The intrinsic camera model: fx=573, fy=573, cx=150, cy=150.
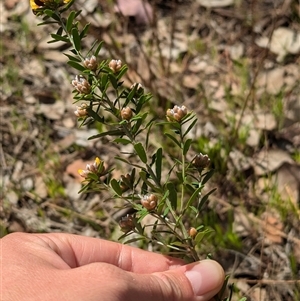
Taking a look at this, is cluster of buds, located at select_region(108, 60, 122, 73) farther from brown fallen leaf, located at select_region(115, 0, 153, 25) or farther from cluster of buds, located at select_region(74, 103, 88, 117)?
brown fallen leaf, located at select_region(115, 0, 153, 25)

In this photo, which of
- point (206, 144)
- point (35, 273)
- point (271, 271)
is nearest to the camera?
point (35, 273)

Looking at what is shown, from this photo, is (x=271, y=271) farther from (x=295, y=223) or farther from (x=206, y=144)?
(x=206, y=144)

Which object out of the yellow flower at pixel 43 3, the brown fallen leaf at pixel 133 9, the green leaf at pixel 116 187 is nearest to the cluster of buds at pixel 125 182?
the green leaf at pixel 116 187

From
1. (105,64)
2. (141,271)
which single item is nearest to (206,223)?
(141,271)

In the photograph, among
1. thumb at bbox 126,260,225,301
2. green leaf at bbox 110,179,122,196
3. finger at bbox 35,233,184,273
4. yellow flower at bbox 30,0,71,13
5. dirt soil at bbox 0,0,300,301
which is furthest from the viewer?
dirt soil at bbox 0,0,300,301

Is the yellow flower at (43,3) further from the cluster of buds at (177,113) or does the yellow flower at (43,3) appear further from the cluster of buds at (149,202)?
the cluster of buds at (149,202)

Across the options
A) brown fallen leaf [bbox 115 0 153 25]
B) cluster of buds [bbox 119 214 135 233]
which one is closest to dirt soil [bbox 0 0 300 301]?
brown fallen leaf [bbox 115 0 153 25]

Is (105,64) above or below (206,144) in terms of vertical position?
above
